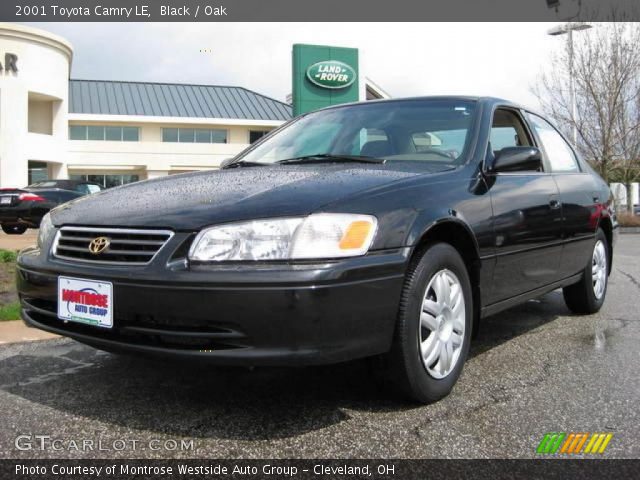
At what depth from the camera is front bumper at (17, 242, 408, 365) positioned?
214 centimetres

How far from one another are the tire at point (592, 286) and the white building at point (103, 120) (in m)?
31.8

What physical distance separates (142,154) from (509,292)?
39017 mm

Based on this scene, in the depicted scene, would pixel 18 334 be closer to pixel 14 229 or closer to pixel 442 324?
pixel 442 324

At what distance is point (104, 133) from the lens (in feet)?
129

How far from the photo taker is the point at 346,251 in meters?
2.25

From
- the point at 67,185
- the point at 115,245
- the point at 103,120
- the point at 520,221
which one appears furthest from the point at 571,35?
the point at 103,120

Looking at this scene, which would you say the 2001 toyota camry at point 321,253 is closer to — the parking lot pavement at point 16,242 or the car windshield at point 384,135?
the car windshield at point 384,135

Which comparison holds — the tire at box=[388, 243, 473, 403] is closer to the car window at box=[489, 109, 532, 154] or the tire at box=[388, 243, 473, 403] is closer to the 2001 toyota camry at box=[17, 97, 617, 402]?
the 2001 toyota camry at box=[17, 97, 617, 402]

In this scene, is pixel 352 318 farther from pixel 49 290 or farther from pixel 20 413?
pixel 20 413

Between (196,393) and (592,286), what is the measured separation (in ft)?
10.7

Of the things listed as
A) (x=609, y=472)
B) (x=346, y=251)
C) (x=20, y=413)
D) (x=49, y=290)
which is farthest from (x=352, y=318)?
(x=20, y=413)

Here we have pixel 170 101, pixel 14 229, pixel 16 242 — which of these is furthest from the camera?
pixel 170 101

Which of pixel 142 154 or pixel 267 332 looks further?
pixel 142 154

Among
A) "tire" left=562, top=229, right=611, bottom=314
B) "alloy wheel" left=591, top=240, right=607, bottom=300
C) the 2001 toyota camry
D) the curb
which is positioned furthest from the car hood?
"alloy wheel" left=591, top=240, right=607, bottom=300
